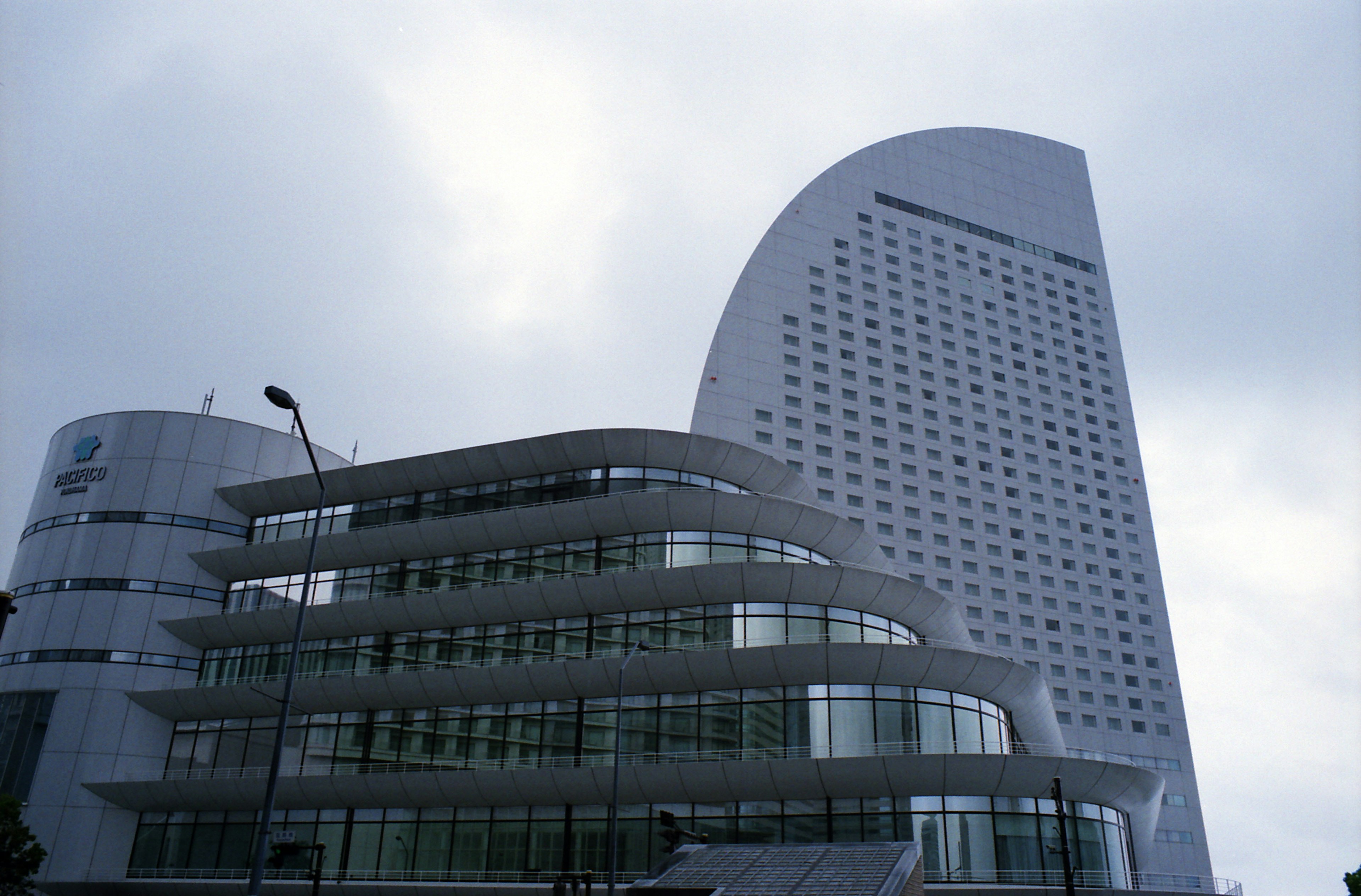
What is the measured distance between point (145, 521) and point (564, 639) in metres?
23.6

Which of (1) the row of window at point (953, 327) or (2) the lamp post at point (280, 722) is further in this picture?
(1) the row of window at point (953, 327)

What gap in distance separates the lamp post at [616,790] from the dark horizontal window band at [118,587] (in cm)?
2385

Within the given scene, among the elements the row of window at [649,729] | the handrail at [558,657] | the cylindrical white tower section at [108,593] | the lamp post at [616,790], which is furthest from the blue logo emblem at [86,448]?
the lamp post at [616,790]

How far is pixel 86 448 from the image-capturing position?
2074 inches

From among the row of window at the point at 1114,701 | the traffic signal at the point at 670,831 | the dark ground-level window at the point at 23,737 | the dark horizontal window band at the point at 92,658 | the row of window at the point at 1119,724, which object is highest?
the row of window at the point at 1114,701

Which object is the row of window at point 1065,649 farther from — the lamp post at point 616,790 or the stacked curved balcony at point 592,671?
the lamp post at point 616,790

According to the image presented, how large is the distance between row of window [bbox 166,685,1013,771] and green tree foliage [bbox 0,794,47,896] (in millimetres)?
9219

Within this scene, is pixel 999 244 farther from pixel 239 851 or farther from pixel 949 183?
pixel 239 851

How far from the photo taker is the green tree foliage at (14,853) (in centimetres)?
3697

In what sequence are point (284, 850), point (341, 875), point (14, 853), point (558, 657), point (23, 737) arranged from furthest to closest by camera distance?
point (23, 737), point (558, 657), point (341, 875), point (14, 853), point (284, 850)

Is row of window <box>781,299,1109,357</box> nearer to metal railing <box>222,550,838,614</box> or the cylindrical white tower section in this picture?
metal railing <box>222,550,838,614</box>

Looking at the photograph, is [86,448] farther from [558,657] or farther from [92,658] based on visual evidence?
[558,657]

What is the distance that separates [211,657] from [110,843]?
29.6ft

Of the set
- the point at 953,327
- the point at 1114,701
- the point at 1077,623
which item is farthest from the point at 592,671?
the point at 953,327
